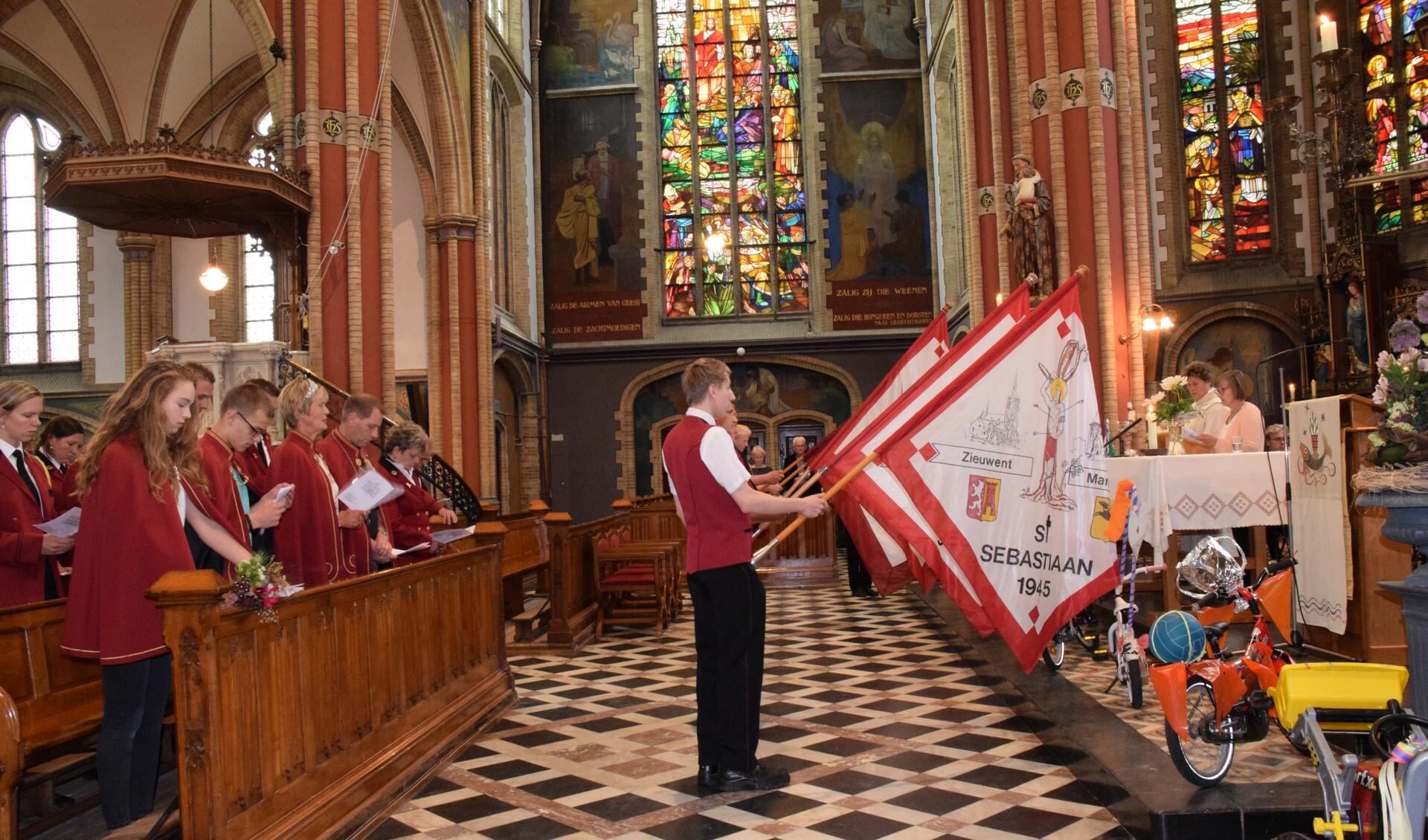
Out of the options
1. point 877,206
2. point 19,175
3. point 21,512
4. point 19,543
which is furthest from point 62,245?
point 19,543

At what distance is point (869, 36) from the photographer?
2195 cm

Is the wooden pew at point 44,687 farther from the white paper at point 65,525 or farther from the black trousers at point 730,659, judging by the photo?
the black trousers at point 730,659

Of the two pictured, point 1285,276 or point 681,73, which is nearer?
point 1285,276

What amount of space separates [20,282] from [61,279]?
775 mm

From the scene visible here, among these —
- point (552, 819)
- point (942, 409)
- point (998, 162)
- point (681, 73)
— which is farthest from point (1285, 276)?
point (552, 819)

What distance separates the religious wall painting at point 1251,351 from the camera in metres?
17.2

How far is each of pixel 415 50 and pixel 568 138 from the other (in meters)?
7.31

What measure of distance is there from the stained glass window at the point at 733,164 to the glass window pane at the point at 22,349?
36.6 feet

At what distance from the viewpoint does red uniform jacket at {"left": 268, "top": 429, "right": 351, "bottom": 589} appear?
4.66 meters

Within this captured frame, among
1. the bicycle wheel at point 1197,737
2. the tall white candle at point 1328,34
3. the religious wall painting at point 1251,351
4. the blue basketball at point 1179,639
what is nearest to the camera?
the bicycle wheel at point 1197,737

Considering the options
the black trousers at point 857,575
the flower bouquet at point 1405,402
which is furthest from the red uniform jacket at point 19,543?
the black trousers at point 857,575

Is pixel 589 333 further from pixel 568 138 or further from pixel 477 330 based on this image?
pixel 477 330

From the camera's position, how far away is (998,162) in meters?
13.6

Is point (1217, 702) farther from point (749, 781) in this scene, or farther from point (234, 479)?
point (234, 479)
